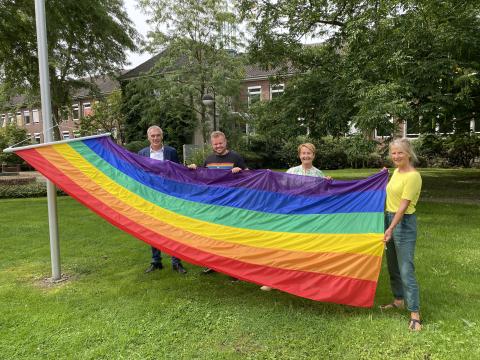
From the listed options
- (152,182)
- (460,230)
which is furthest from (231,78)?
(152,182)

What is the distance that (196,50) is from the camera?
22.5 meters

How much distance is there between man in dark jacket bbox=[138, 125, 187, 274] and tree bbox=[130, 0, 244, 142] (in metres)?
16.9

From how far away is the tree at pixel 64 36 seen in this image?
11945 millimetres

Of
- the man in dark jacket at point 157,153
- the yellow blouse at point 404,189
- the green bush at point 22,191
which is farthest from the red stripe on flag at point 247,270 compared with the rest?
the green bush at point 22,191

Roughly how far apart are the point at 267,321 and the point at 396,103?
5794 mm

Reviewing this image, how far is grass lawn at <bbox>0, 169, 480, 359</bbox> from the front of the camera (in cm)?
359

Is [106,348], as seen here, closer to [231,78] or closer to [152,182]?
[152,182]

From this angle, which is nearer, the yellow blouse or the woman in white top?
the yellow blouse

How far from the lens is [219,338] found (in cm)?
382

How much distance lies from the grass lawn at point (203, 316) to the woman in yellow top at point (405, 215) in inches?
13.1

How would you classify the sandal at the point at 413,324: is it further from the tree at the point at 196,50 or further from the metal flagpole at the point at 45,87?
the tree at the point at 196,50

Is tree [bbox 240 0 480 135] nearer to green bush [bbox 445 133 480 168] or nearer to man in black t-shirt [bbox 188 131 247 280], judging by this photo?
man in black t-shirt [bbox 188 131 247 280]

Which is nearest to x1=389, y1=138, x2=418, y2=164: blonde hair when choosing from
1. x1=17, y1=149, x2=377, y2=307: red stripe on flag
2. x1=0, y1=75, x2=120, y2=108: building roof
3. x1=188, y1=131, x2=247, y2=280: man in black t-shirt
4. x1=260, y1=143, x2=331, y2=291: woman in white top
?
x1=260, y1=143, x2=331, y2=291: woman in white top

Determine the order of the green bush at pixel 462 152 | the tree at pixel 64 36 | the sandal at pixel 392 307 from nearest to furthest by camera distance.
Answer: the sandal at pixel 392 307, the tree at pixel 64 36, the green bush at pixel 462 152
